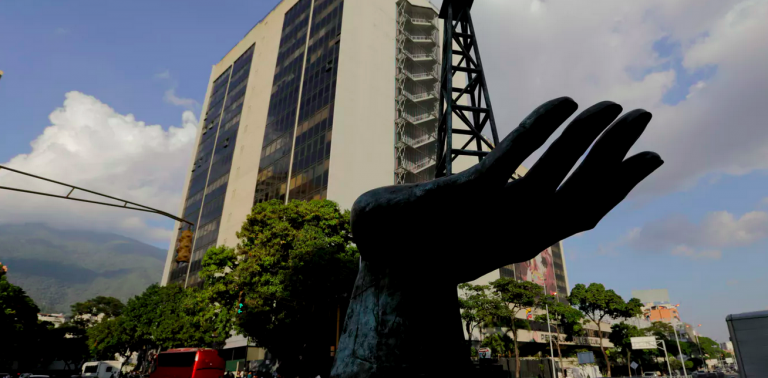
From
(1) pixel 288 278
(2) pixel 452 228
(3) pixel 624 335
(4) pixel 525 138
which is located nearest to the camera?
(4) pixel 525 138

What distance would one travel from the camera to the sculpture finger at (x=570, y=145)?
3.78 m

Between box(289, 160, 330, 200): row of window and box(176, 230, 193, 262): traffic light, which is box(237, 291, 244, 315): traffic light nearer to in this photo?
box(176, 230, 193, 262): traffic light

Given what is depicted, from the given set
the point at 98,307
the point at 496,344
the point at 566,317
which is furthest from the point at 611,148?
the point at 98,307

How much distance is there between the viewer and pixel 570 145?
3986 millimetres

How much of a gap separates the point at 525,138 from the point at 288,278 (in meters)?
18.7

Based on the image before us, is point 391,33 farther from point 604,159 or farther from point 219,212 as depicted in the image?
point 604,159

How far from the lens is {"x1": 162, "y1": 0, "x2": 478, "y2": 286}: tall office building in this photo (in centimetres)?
3553

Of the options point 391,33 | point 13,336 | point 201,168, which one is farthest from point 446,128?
point 201,168

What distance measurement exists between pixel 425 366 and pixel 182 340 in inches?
1370

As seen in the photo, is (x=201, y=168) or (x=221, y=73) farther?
(x=221, y=73)

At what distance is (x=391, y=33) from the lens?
1718 inches

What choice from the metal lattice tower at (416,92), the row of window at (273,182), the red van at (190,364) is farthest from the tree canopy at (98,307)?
the metal lattice tower at (416,92)

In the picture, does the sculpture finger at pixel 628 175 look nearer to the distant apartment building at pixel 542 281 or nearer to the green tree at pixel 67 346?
the distant apartment building at pixel 542 281

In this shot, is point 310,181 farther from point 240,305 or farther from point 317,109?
point 240,305
